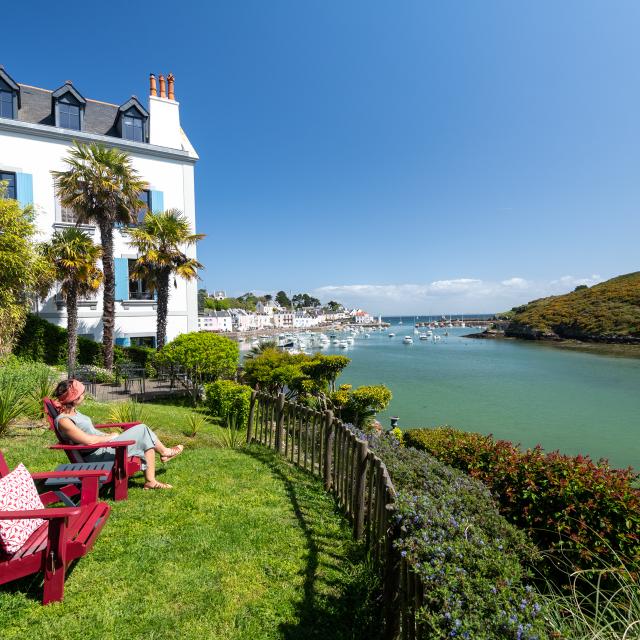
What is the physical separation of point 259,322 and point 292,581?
128 meters

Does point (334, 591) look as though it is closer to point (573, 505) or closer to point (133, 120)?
point (573, 505)

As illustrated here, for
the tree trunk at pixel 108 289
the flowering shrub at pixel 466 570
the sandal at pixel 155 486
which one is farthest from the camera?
the tree trunk at pixel 108 289

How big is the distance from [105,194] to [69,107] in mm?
6667

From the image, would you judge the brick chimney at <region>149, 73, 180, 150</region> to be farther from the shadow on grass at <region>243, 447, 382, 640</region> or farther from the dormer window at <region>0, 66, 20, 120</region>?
the shadow on grass at <region>243, 447, 382, 640</region>

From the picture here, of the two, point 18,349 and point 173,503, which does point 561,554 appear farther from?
point 18,349

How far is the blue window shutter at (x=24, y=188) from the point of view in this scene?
17.0m

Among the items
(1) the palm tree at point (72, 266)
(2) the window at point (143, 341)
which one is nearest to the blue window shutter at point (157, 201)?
(1) the palm tree at point (72, 266)

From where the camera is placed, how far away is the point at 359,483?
4273 millimetres

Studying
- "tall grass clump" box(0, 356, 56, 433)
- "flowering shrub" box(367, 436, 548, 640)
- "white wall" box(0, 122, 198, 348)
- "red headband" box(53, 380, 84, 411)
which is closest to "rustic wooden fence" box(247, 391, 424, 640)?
"flowering shrub" box(367, 436, 548, 640)

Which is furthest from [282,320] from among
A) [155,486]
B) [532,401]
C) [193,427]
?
[155,486]

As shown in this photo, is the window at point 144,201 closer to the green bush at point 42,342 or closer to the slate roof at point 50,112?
the slate roof at point 50,112

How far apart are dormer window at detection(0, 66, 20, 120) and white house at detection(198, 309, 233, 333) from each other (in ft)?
276

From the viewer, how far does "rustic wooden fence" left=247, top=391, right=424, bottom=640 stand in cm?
246

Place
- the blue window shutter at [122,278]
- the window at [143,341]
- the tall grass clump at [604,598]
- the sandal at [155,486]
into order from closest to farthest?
1. the tall grass clump at [604,598]
2. the sandal at [155,486]
3. the blue window shutter at [122,278]
4. the window at [143,341]
